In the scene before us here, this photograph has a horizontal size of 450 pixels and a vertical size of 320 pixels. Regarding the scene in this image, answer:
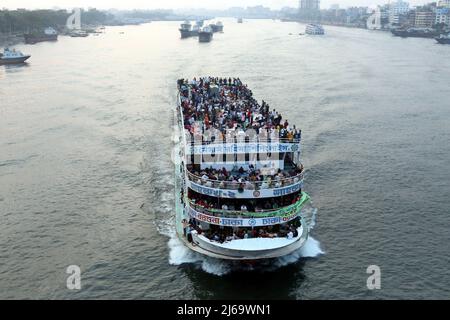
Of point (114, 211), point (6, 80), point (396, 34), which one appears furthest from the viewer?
point (396, 34)

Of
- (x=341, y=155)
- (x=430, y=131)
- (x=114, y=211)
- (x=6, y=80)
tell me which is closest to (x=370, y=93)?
(x=430, y=131)

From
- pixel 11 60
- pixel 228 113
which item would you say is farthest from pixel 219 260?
pixel 11 60

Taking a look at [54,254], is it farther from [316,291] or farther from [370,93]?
[370,93]

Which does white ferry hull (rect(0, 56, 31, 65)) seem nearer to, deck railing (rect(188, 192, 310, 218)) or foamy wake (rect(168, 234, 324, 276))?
foamy wake (rect(168, 234, 324, 276))

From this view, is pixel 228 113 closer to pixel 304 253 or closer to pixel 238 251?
pixel 304 253

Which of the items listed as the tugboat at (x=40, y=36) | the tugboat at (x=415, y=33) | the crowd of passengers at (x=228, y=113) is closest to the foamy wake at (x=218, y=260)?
the crowd of passengers at (x=228, y=113)

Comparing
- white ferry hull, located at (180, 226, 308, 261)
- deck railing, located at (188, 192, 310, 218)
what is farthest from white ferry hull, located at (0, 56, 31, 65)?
white ferry hull, located at (180, 226, 308, 261)
